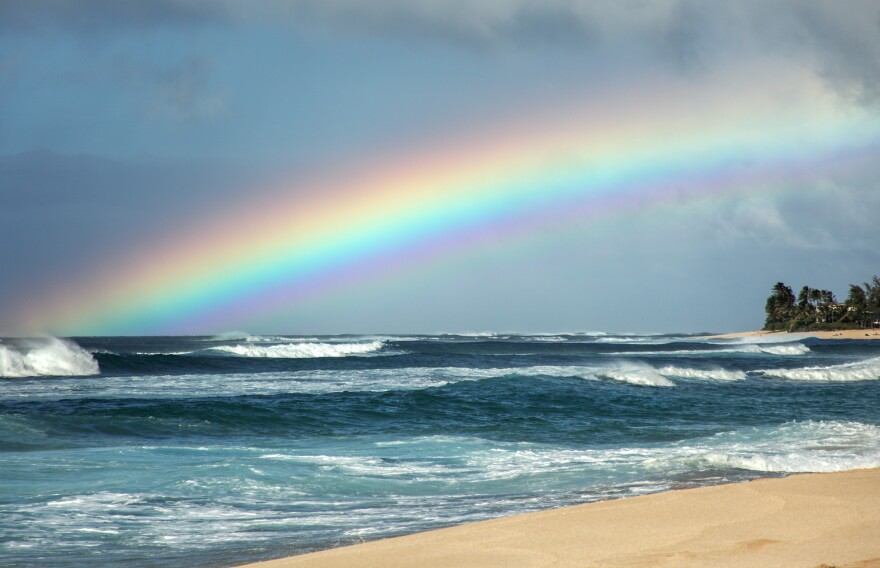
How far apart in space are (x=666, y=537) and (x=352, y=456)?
7.13 meters

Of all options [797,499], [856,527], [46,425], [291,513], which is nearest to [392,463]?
[291,513]

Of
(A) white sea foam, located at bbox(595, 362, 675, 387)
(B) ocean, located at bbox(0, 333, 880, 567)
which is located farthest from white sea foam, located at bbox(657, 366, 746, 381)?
(B) ocean, located at bbox(0, 333, 880, 567)

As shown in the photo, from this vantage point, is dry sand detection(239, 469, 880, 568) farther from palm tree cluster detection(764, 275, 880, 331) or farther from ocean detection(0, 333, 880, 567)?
palm tree cluster detection(764, 275, 880, 331)

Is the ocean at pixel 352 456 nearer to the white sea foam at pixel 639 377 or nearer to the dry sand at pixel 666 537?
the white sea foam at pixel 639 377

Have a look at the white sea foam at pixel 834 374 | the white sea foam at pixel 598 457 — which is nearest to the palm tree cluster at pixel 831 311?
the white sea foam at pixel 834 374

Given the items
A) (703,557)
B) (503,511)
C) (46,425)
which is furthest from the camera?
(46,425)

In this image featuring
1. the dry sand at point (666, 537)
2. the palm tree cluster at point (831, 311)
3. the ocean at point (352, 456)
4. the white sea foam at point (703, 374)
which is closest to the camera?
the dry sand at point (666, 537)

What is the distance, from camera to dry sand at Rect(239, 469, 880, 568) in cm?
551

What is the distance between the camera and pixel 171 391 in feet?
85.9

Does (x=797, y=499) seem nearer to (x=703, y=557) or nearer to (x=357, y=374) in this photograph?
(x=703, y=557)

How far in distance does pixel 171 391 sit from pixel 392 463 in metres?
16.4

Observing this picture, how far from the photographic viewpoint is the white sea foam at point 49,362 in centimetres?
3628

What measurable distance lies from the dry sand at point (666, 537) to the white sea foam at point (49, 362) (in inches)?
1347

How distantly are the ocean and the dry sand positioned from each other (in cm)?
113
